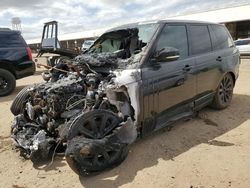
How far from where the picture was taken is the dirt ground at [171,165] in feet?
11.3

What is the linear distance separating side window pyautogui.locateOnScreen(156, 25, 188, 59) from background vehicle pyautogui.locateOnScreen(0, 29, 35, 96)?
6293mm

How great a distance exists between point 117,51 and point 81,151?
199 cm

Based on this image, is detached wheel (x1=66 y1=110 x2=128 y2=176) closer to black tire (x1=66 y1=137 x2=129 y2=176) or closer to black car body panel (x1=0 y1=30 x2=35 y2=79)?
black tire (x1=66 y1=137 x2=129 y2=176)

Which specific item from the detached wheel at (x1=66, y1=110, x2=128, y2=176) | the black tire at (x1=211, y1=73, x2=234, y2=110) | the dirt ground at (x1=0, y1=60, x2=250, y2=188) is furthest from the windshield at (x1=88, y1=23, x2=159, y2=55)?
the black tire at (x1=211, y1=73, x2=234, y2=110)

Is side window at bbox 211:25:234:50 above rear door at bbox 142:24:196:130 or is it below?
above

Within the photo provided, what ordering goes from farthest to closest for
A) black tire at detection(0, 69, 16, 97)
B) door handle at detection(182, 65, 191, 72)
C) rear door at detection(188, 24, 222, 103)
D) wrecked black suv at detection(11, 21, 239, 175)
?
black tire at detection(0, 69, 16, 97)
rear door at detection(188, 24, 222, 103)
door handle at detection(182, 65, 191, 72)
wrecked black suv at detection(11, 21, 239, 175)

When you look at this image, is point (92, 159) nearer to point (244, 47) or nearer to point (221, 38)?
point (221, 38)

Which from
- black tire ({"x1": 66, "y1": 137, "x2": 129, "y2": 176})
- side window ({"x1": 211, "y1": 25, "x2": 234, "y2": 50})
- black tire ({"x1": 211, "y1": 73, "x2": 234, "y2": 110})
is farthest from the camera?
black tire ({"x1": 211, "y1": 73, "x2": 234, "y2": 110})

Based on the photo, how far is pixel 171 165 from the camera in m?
3.79

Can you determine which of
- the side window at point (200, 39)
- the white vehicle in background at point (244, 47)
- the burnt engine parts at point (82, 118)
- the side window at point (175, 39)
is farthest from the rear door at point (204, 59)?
the white vehicle in background at point (244, 47)

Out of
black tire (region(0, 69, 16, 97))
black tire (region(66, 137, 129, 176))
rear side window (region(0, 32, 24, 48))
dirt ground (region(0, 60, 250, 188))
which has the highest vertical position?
rear side window (region(0, 32, 24, 48))

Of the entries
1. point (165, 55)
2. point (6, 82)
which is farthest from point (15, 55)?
point (165, 55)

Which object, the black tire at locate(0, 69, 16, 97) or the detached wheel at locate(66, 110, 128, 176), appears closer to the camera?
the detached wheel at locate(66, 110, 128, 176)

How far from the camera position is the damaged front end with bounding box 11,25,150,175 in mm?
3545
